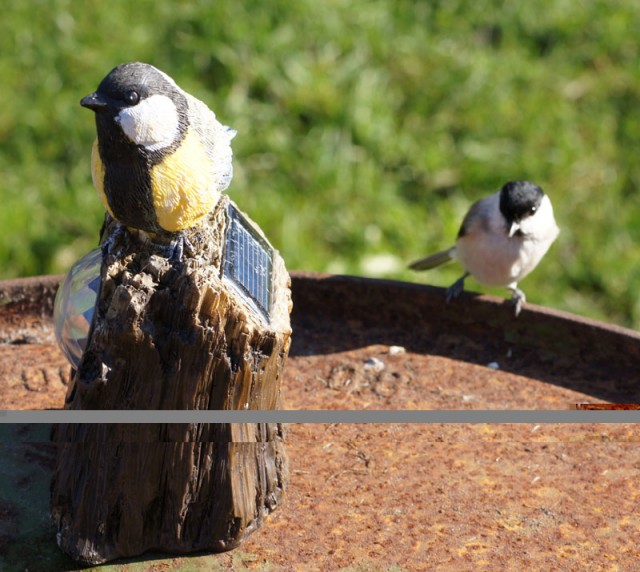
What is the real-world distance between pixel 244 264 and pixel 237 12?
3.73m

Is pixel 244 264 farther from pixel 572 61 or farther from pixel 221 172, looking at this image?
pixel 572 61

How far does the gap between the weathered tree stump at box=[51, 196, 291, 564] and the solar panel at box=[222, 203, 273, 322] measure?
0.01 m

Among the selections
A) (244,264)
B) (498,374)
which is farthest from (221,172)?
(498,374)

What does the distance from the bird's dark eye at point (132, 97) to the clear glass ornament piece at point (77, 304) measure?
523 mm

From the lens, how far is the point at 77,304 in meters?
2.67

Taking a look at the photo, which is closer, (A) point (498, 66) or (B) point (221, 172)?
(B) point (221, 172)

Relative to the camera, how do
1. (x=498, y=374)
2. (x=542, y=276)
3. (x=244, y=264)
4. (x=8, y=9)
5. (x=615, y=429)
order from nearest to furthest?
1. (x=244, y=264)
2. (x=615, y=429)
3. (x=498, y=374)
4. (x=542, y=276)
5. (x=8, y=9)

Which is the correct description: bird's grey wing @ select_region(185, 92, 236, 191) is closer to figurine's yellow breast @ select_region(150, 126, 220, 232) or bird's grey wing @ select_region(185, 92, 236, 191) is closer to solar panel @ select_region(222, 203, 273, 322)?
figurine's yellow breast @ select_region(150, 126, 220, 232)

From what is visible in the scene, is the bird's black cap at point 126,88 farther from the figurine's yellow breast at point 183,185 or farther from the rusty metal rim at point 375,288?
the rusty metal rim at point 375,288

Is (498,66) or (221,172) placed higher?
(498,66)

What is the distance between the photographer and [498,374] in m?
3.20

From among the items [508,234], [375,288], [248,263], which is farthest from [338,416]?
[508,234]

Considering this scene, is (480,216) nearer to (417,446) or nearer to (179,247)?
(417,446)

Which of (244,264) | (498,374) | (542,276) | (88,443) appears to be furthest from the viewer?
(542,276)
